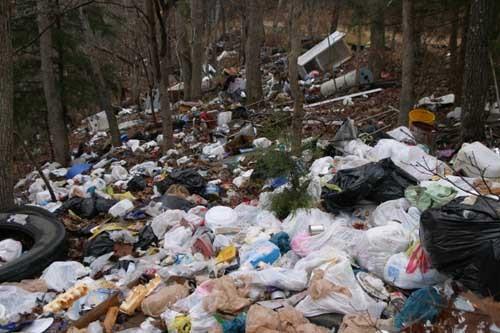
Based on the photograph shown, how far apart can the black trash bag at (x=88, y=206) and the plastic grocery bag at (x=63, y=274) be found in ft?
4.99

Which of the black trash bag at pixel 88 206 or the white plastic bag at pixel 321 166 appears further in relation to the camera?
the black trash bag at pixel 88 206

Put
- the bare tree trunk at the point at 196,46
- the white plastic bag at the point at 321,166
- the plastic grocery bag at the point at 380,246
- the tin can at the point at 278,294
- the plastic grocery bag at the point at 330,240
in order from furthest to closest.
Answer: the bare tree trunk at the point at 196,46 → the white plastic bag at the point at 321,166 → the plastic grocery bag at the point at 330,240 → the plastic grocery bag at the point at 380,246 → the tin can at the point at 278,294

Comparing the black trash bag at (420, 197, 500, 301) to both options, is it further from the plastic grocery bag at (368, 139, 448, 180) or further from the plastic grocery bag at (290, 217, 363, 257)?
the plastic grocery bag at (368, 139, 448, 180)

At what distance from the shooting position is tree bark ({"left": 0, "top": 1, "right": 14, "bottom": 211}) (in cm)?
534

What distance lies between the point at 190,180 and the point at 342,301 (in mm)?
3527

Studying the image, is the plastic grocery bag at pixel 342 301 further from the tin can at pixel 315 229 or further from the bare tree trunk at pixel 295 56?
the bare tree trunk at pixel 295 56

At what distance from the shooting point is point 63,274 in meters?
4.26

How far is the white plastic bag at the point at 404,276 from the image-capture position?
3182 mm

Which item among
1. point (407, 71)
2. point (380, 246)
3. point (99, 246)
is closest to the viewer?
point (380, 246)

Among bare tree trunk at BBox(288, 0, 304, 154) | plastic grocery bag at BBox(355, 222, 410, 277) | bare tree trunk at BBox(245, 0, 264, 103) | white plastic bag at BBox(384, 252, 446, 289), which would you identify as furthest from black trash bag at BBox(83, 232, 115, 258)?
bare tree trunk at BBox(245, 0, 264, 103)

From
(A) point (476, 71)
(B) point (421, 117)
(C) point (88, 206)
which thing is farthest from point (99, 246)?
(A) point (476, 71)

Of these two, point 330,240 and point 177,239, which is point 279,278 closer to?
point 330,240

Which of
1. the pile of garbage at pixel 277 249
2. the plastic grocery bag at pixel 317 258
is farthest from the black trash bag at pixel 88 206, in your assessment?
the plastic grocery bag at pixel 317 258

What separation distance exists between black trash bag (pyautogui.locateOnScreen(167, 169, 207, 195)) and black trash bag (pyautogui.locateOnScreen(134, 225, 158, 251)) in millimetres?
1290
